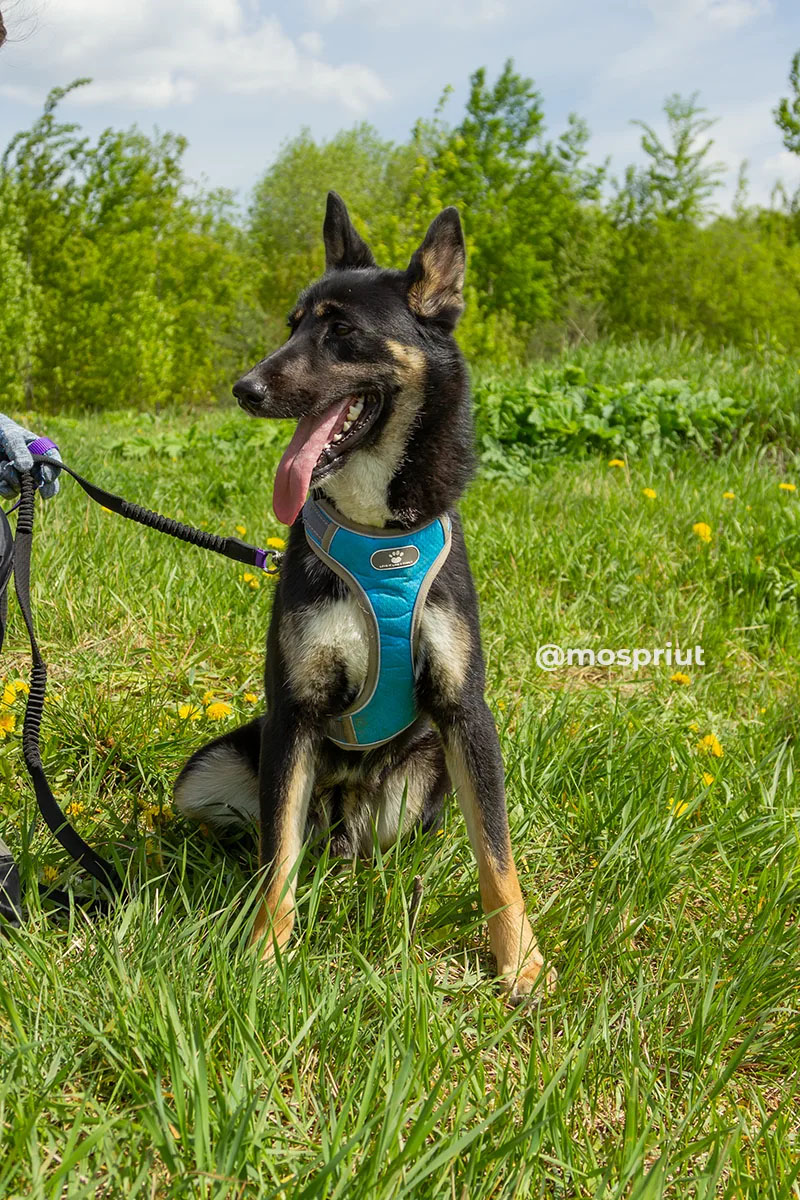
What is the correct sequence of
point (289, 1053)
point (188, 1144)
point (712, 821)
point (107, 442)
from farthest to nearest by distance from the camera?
1. point (107, 442)
2. point (712, 821)
3. point (289, 1053)
4. point (188, 1144)

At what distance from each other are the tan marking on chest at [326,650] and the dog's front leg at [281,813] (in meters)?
0.11

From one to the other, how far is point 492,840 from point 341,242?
177 cm

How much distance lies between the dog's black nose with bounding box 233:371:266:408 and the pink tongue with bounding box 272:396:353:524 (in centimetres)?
14

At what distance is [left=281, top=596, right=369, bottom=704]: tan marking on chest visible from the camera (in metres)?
2.38

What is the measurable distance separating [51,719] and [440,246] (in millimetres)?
1957

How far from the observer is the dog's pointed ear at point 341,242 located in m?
2.81

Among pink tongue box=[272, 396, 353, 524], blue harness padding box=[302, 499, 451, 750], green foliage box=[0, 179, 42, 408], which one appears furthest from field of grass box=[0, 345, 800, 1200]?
green foliage box=[0, 179, 42, 408]

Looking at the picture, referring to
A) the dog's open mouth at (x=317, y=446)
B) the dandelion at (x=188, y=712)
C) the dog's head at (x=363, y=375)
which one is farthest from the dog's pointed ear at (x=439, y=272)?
the dandelion at (x=188, y=712)

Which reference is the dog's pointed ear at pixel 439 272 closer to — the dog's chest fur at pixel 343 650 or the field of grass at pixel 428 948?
the dog's chest fur at pixel 343 650

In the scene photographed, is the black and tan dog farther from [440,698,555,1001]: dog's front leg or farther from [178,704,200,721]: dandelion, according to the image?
[178,704,200,721]: dandelion

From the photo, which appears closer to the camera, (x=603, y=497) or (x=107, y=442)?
(x=603, y=497)

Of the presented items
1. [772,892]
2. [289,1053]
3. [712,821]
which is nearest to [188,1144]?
[289,1053]

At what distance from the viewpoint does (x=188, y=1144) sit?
158cm

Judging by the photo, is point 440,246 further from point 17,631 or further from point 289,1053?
point 17,631
